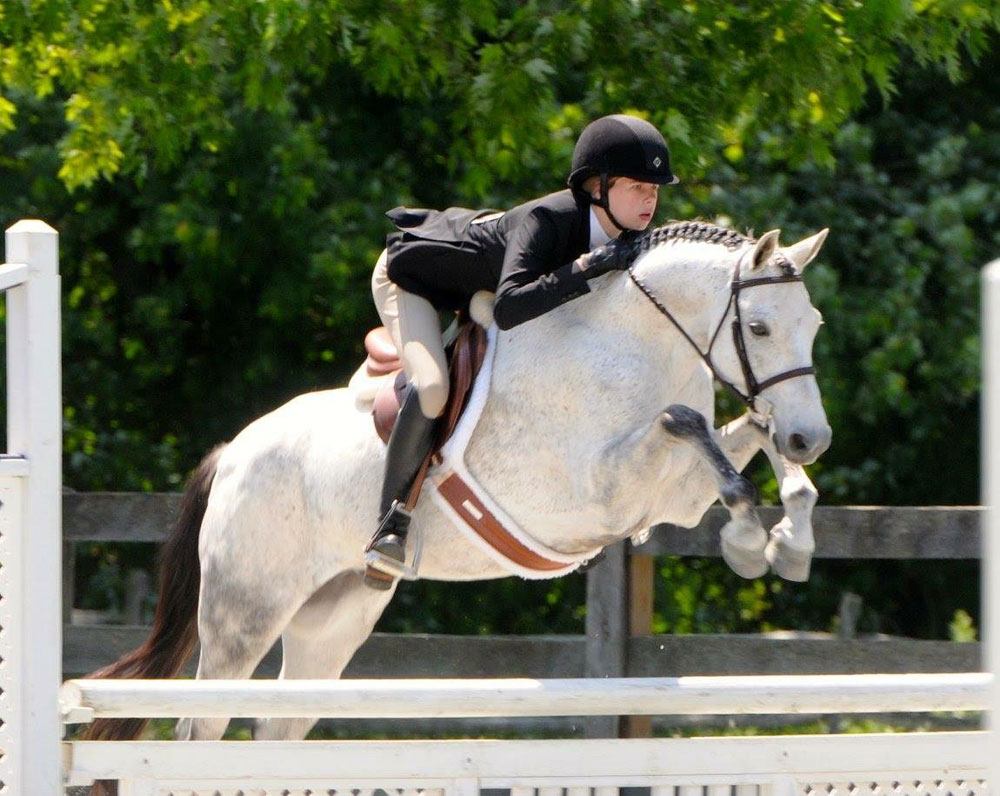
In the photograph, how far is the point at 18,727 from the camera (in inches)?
110

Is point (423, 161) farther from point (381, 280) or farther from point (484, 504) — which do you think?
point (484, 504)

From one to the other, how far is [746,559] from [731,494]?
16 centimetres

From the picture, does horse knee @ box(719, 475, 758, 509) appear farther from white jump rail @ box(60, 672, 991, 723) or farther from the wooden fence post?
the wooden fence post

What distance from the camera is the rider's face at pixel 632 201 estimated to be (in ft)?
12.0

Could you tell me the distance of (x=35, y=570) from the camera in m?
2.79

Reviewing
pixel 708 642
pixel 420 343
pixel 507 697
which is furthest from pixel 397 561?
pixel 708 642

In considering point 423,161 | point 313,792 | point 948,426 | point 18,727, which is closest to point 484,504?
point 313,792

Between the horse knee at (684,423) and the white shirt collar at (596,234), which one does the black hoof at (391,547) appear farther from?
the white shirt collar at (596,234)

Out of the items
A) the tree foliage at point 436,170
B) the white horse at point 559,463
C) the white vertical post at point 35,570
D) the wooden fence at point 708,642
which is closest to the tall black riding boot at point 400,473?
the white horse at point 559,463

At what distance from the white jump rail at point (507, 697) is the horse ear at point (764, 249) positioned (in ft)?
3.37

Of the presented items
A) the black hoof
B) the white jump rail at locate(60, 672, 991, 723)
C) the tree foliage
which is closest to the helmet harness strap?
the black hoof

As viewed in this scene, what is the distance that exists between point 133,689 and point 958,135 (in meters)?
7.67

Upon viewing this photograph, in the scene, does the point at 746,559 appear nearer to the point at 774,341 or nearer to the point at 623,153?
the point at 774,341

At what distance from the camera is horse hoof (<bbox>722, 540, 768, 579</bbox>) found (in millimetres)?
3359
